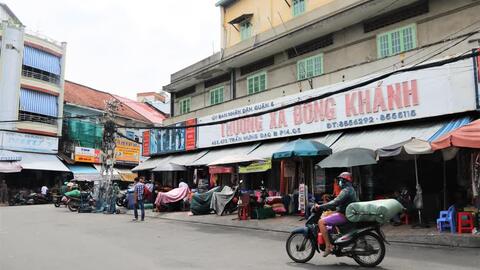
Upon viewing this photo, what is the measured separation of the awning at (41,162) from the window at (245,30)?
64.4ft

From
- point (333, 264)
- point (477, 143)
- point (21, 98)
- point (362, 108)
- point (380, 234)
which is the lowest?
point (333, 264)

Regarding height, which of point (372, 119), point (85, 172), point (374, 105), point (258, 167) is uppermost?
point (374, 105)

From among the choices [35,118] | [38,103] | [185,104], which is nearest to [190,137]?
[185,104]

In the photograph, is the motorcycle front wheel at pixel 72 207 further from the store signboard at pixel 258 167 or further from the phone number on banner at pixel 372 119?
the phone number on banner at pixel 372 119

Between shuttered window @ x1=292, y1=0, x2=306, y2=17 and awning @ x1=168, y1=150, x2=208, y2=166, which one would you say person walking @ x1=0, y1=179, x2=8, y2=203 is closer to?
awning @ x1=168, y1=150, x2=208, y2=166

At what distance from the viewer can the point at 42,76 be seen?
3641cm

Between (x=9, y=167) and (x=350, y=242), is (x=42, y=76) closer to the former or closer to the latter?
(x=9, y=167)

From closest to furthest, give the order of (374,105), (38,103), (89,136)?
(374,105) < (38,103) < (89,136)

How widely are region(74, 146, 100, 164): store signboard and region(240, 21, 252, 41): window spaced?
20.9 metres

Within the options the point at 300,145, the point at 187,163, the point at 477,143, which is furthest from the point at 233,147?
the point at 477,143

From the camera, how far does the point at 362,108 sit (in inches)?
595

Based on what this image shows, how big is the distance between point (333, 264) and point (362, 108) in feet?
26.4

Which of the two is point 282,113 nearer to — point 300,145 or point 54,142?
point 300,145

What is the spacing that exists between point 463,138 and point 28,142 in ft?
107
